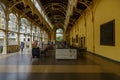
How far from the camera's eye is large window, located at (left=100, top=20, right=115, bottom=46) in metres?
16.4

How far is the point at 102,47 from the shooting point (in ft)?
66.1

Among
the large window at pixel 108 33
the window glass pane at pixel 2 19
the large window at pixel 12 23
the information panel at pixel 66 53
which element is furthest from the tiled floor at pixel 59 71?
the large window at pixel 12 23

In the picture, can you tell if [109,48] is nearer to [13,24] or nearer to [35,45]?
[35,45]

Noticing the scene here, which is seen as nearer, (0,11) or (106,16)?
(106,16)

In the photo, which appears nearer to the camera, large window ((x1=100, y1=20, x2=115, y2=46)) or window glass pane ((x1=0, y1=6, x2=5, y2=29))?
large window ((x1=100, y1=20, x2=115, y2=46))

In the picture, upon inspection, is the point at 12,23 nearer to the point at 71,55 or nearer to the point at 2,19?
the point at 2,19

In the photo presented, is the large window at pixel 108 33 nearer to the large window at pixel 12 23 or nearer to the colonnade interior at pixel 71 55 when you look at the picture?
the colonnade interior at pixel 71 55

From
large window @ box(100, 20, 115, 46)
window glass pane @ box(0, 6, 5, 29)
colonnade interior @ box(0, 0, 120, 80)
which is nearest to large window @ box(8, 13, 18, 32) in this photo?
colonnade interior @ box(0, 0, 120, 80)

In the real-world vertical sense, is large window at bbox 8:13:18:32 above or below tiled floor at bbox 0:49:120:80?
above

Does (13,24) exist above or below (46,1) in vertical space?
A: below

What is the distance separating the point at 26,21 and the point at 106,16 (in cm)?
2316

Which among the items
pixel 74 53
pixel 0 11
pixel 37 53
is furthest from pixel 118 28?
pixel 0 11

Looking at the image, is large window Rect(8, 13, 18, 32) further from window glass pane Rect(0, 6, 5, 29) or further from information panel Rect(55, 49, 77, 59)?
information panel Rect(55, 49, 77, 59)

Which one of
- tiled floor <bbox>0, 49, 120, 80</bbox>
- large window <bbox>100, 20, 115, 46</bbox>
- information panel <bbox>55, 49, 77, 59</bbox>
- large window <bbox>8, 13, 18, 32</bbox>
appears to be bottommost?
tiled floor <bbox>0, 49, 120, 80</bbox>
